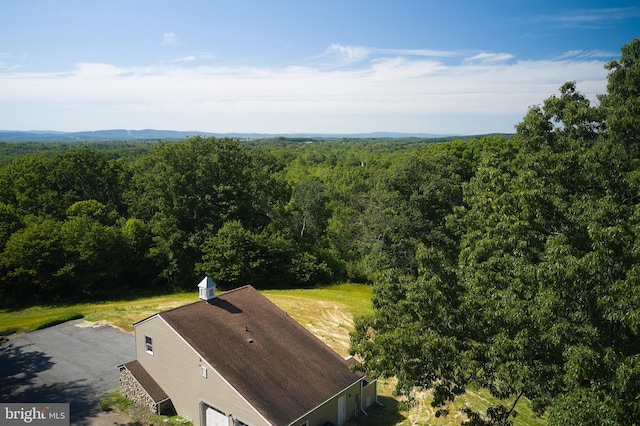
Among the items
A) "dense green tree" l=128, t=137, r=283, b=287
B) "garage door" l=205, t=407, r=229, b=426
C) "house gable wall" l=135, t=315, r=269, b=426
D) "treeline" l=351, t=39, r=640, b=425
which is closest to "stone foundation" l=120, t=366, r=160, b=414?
"house gable wall" l=135, t=315, r=269, b=426

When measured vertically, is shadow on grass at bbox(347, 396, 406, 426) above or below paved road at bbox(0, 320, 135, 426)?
below

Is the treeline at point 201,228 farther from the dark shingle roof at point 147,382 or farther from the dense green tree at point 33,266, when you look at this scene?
the dark shingle roof at point 147,382

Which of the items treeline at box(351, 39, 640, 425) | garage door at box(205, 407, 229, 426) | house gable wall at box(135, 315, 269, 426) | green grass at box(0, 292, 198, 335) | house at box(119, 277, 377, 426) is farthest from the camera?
green grass at box(0, 292, 198, 335)

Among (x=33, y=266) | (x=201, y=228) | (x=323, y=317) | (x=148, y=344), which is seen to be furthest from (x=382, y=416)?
(x=33, y=266)

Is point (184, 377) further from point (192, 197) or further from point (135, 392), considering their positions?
point (192, 197)

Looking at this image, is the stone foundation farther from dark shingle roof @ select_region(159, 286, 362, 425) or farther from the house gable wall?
dark shingle roof @ select_region(159, 286, 362, 425)
